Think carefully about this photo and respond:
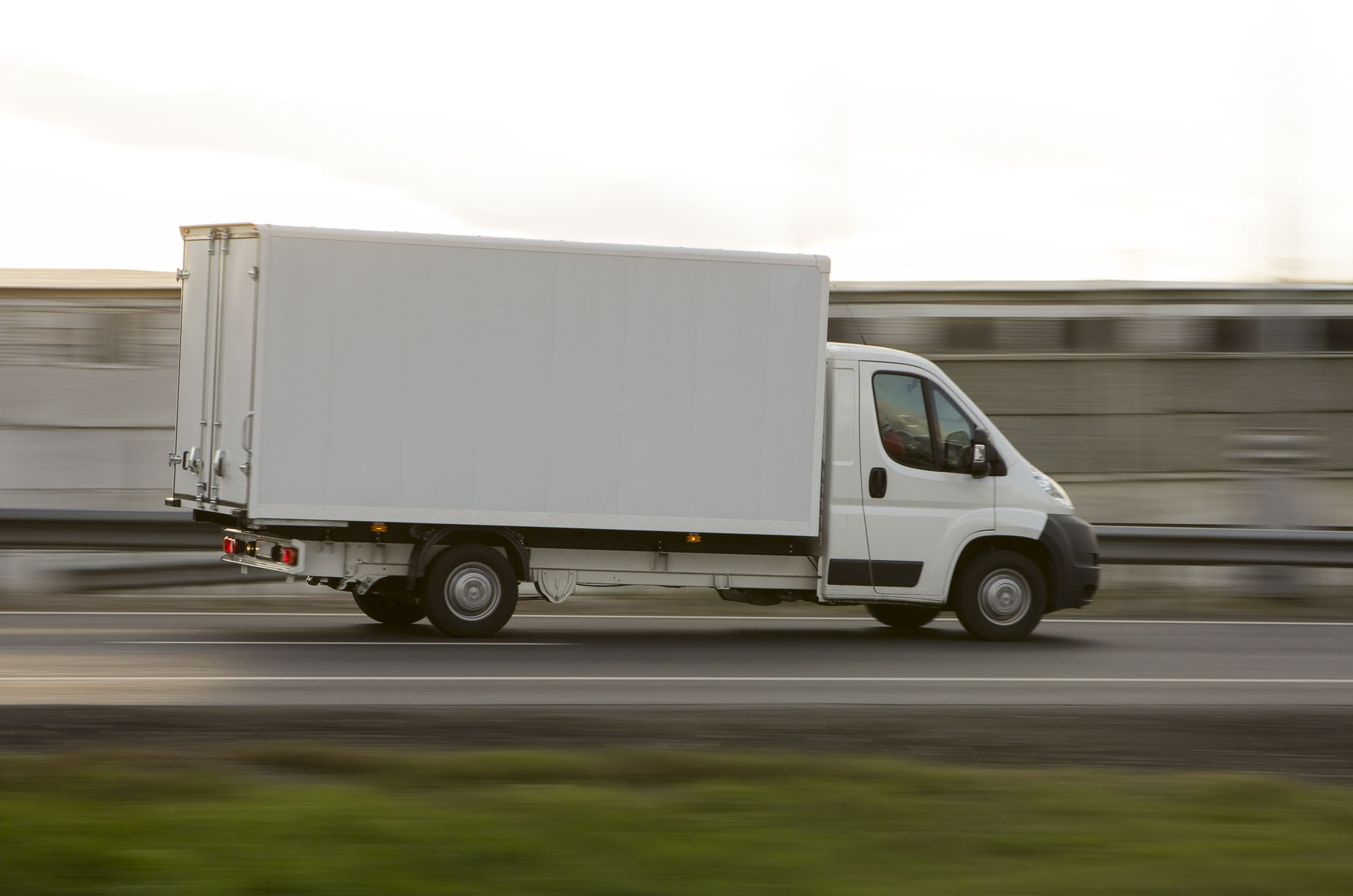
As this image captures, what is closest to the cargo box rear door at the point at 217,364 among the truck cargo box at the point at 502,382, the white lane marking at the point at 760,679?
the truck cargo box at the point at 502,382

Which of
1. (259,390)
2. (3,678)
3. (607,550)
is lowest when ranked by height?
(3,678)

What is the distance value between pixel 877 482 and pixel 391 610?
4001 mm

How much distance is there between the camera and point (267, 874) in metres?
4.25

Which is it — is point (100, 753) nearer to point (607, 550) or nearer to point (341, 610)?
point (607, 550)

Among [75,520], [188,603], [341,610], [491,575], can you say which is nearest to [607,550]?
[491,575]

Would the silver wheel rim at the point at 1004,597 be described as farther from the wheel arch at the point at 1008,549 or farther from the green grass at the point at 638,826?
the green grass at the point at 638,826

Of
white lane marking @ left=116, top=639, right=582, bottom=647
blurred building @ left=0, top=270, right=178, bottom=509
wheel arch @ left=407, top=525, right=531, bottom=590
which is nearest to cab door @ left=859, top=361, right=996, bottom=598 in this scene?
white lane marking @ left=116, top=639, right=582, bottom=647

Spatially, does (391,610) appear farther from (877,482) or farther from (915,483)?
(915,483)

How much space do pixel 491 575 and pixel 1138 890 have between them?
6862 millimetres

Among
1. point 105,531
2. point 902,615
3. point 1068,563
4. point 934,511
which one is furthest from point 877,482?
point 105,531

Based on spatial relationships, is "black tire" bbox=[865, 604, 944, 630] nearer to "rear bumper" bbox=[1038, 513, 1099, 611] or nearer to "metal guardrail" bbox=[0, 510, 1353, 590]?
"rear bumper" bbox=[1038, 513, 1099, 611]

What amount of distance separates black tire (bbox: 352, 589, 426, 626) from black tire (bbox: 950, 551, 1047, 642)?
14.0ft

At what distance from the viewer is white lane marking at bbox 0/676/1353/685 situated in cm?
856

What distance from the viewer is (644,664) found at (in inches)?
391
